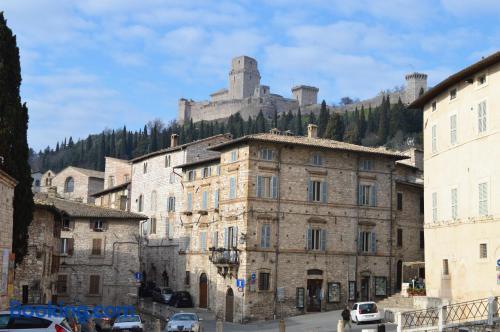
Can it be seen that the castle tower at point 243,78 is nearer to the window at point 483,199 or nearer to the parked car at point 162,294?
the parked car at point 162,294

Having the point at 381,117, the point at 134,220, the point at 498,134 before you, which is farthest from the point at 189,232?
the point at 381,117

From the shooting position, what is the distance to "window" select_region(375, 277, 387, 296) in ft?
168

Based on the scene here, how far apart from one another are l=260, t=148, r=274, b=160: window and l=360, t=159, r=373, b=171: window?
750 cm

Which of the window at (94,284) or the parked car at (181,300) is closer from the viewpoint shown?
the parked car at (181,300)

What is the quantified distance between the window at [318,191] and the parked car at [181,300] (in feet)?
43.5

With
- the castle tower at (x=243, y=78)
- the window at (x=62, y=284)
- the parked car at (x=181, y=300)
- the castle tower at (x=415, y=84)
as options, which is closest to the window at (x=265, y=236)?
the parked car at (x=181, y=300)

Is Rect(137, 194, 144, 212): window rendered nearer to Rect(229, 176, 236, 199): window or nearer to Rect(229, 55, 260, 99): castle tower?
Rect(229, 176, 236, 199): window

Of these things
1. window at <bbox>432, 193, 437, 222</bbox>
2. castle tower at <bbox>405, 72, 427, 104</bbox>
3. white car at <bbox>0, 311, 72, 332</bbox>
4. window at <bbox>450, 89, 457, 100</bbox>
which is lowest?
white car at <bbox>0, 311, 72, 332</bbox>

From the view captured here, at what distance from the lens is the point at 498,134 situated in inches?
1272

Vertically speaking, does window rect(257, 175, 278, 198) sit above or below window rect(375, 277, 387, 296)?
above

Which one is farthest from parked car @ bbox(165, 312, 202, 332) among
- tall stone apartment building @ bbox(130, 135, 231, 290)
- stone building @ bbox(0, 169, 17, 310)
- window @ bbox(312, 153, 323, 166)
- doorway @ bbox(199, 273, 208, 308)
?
tall stone apartment building @ bbox(130, 135, 231, 290)

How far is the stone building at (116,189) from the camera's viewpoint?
71.1 metres

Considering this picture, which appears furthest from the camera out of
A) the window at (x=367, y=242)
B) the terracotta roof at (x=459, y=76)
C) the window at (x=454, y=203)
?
the window at (x=367, y=242)

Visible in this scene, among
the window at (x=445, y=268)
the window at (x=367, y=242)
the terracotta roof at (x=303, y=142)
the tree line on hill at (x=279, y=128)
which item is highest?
the tree line on hill at (x=279, y=128)
